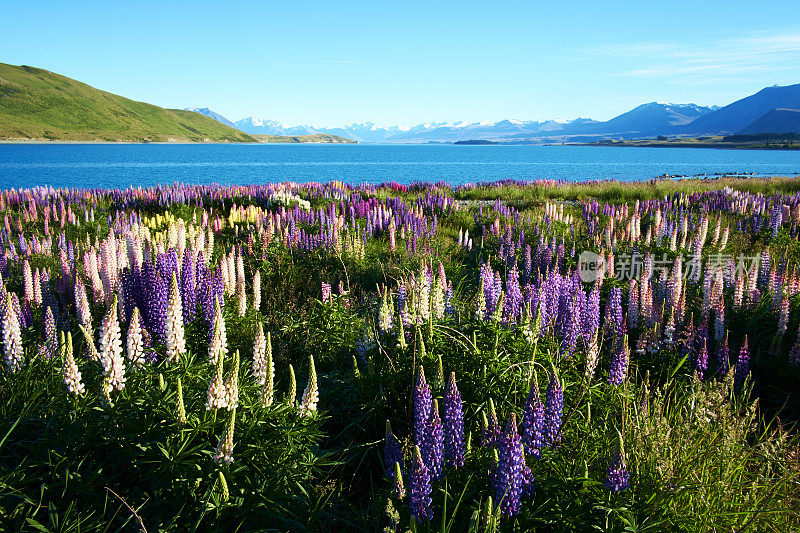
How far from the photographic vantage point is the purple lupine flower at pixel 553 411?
121 inches

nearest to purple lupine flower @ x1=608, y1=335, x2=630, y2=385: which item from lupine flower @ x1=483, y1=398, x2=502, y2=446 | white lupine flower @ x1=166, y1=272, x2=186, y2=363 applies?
lupine flower @ x1=483, y1=398, x2=502, y2=446

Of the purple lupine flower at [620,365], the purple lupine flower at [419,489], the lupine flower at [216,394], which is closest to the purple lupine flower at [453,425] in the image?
the purple lupine flower at [419,489]

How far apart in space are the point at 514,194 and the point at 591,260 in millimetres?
12618

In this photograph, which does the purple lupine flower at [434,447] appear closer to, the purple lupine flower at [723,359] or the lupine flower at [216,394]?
the lupine flower at [216,394]

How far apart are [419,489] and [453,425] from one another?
1.66 ft

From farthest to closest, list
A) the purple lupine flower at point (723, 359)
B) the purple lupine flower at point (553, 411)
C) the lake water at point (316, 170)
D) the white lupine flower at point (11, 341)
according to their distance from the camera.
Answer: the lake water at point (316, 170), the purple lupine flower at point (723, 359), the white lupine flower at point (11, 341), the purple lupine flower at point (553, 411)

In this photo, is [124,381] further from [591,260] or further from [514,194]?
[514,194]

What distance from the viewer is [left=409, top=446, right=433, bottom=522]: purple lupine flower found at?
2486mm

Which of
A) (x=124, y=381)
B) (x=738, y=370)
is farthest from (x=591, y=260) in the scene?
(x=124, y=381)

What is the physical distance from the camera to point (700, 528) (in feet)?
9.34

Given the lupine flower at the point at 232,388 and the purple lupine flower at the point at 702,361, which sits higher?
the lupine flower at the point at 232,388

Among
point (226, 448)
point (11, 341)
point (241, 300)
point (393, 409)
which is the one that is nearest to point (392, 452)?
point (226, 448)

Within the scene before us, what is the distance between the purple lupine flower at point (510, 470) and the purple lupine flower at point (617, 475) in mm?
570

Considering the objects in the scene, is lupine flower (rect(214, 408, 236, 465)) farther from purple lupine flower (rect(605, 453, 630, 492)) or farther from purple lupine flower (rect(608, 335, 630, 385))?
purple lupine flower (rect(608, 335, 630, 385))
